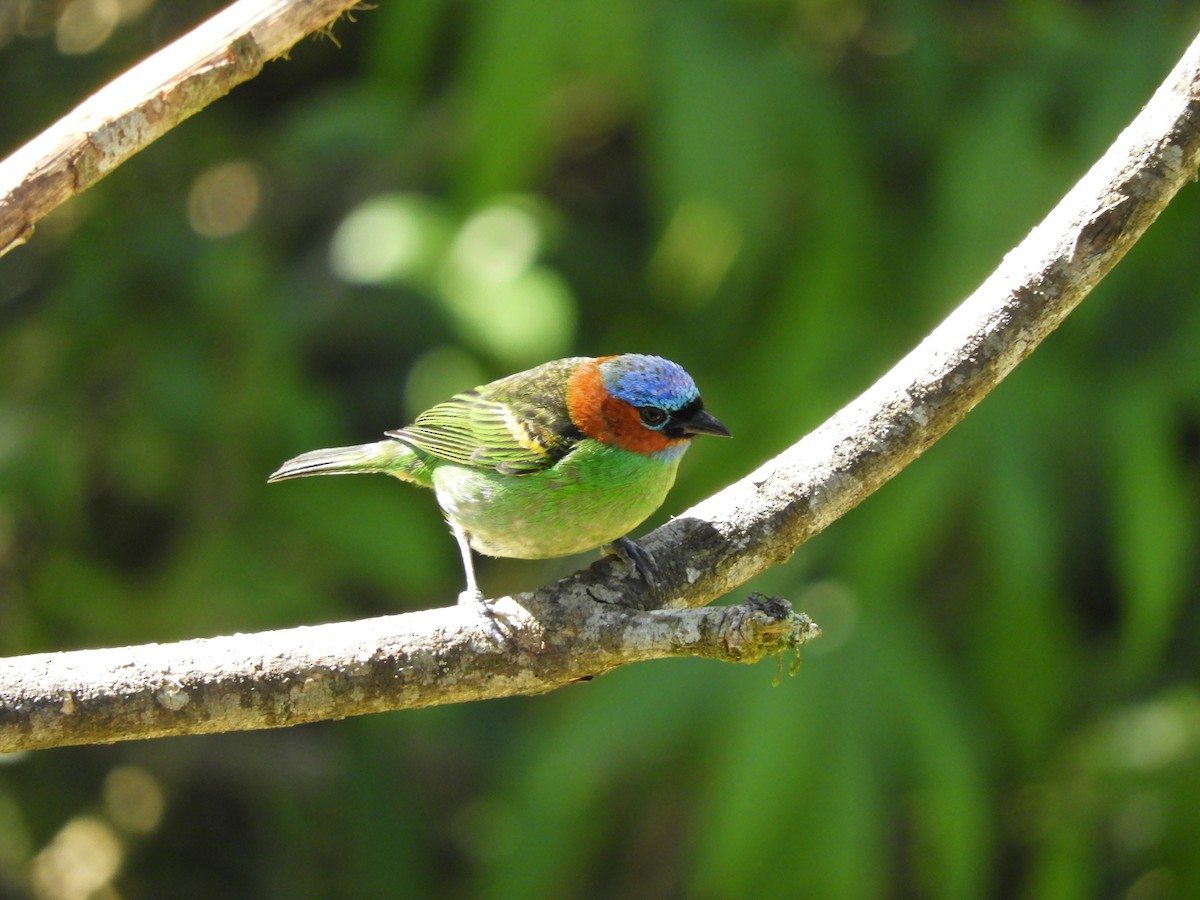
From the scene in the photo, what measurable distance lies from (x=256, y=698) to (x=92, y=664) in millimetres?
279

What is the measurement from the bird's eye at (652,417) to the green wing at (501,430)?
0.18 meters

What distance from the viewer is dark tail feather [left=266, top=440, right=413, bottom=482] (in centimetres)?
362

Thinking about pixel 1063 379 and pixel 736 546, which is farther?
pixel 1063 379

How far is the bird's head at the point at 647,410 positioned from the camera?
3.00m

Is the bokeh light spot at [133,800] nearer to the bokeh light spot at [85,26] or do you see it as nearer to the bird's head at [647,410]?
the bokeh light spot at [85,26]

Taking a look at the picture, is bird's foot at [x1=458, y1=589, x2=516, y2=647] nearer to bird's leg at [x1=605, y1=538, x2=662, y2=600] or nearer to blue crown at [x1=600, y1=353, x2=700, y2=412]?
Answer: bird's leg at [x1=605, y1=538, x2=662, y2=600]

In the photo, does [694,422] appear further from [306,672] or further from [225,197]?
[225,197]

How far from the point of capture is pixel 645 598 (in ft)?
8.22

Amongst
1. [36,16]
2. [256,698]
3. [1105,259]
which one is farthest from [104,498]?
[1105,259]

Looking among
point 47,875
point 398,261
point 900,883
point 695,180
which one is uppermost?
point 398,261

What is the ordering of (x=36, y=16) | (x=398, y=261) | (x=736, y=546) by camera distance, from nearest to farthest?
(x=736, y=546), (x=398, y=261), (x=36, y=16)

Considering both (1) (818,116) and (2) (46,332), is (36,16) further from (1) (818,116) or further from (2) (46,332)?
(1) (818,116)

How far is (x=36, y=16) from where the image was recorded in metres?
5.60

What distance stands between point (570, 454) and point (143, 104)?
1.19 meters
